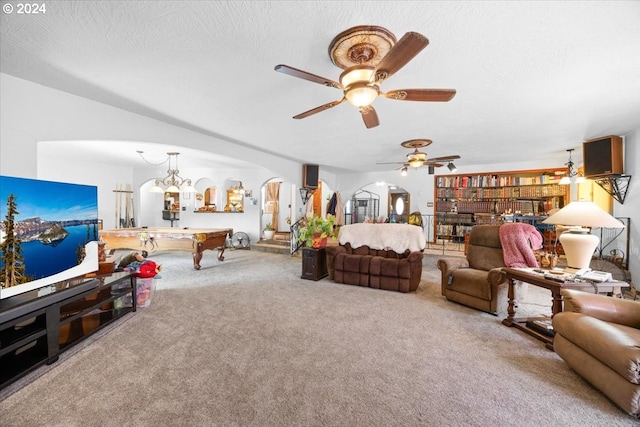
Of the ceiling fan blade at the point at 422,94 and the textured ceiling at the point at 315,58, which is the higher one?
the textured ceiling at the point at 315,58

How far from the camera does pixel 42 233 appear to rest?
2062mm

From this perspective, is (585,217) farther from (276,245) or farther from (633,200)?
(276,245)

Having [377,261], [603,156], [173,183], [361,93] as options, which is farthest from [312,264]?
[603,156]

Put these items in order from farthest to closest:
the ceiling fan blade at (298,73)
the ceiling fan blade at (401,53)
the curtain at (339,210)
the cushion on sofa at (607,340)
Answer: the curtain at (339,210) < the ceiling fan blade at (298,73) < the cushion on sofa at (607,340) < the ceiling fan blade at (401,53)

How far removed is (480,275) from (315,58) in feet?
10.1

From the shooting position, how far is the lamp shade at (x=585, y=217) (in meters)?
2.41

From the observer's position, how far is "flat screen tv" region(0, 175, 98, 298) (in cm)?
184

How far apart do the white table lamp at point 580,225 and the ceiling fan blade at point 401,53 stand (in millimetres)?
2254

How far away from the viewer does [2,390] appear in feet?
5.77

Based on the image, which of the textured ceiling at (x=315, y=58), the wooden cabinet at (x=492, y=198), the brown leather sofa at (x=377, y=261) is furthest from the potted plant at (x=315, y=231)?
the wooden cabinet at (x=492, y=198)

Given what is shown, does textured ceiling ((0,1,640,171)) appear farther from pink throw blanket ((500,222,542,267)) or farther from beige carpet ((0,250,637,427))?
beige carpet ((0,250,637,427))

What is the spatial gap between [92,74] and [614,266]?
23.0 feet

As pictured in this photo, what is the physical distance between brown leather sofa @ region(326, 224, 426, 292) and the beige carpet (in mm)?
716

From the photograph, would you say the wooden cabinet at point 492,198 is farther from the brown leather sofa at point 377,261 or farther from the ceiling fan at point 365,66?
the ceiling fan at point 365,66
